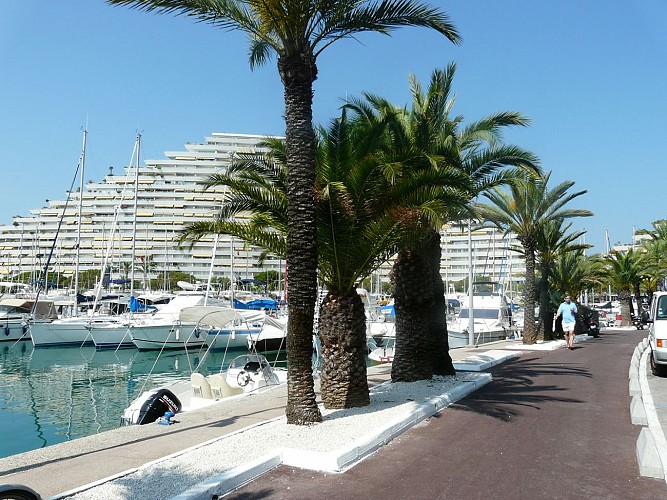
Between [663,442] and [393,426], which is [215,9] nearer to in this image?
[393,426]

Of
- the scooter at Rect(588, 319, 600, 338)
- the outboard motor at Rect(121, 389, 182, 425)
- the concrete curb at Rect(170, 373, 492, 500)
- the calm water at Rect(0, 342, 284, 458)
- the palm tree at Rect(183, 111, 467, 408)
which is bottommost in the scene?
the calm water at Rect(0, 342, 284, 458)

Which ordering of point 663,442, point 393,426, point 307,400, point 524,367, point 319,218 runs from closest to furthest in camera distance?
point 663,442 < point 393,426 < point 307,400 < point 319,218 < point 524,367

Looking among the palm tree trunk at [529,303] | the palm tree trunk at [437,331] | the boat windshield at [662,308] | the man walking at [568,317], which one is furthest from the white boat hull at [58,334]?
the boat windshield at [662,308]

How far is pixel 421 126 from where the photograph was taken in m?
14.2

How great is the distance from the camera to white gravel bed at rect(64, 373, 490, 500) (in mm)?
6375

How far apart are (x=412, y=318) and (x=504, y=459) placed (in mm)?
6159

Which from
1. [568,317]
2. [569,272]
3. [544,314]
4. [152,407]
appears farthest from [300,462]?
Answer: [569,272]

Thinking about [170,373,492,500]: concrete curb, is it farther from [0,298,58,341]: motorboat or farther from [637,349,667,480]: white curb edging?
[0,298,58,341]: motorboat

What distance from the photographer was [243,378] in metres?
17.0

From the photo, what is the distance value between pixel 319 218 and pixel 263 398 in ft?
15.6

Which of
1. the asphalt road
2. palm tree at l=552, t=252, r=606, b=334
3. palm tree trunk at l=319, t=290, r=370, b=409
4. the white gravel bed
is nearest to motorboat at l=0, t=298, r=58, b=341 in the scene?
palm tree at l=552, t=252, r=606, b=334

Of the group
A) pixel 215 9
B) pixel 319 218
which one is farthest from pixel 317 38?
pixel 319 218

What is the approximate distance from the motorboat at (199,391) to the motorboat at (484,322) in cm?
1394

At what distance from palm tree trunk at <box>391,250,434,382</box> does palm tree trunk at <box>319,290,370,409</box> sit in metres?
2.64
